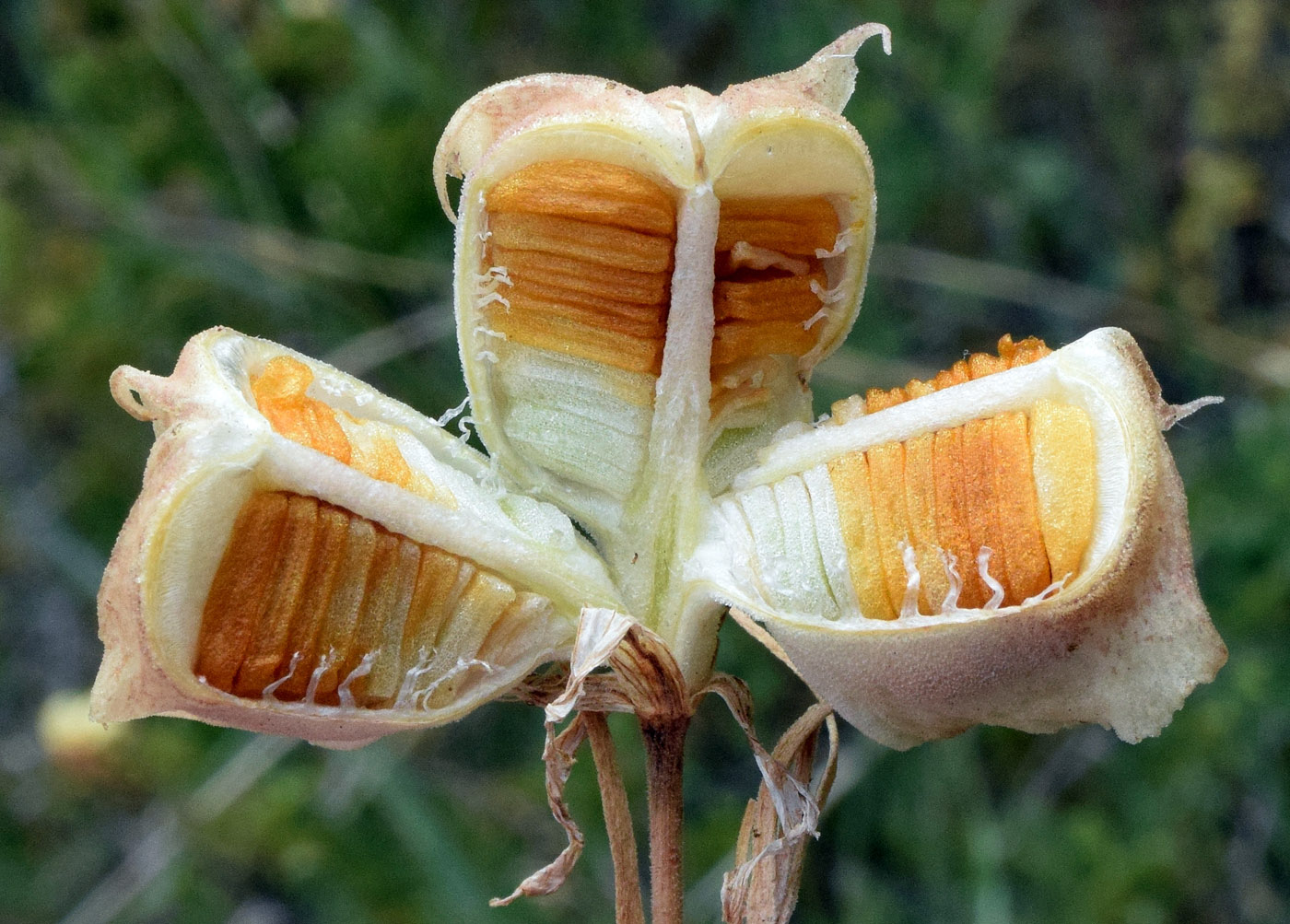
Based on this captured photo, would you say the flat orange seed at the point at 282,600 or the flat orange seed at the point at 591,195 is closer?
the flat orange seed at the point at 282,600

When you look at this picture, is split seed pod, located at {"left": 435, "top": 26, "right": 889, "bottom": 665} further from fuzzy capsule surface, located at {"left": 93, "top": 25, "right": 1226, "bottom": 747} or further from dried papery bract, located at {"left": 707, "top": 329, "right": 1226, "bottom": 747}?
dried papery bract, located at {"left": 707, "top": 329, "right": 1226, "bottom": 747}

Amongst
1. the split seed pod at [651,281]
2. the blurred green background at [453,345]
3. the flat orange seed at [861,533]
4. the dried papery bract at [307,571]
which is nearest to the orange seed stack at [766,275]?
the split seed pod at [651,281]

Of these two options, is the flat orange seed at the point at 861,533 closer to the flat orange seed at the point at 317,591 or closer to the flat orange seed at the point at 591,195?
the flat orange seed at the point at 591,195

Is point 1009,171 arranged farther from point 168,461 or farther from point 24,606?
point 24,606

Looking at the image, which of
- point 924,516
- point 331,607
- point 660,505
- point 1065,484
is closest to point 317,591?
point 331,607

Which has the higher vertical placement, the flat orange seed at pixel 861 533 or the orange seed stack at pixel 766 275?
the orange seed stack at pixel 766 275

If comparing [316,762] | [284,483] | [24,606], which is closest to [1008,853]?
[316,762]

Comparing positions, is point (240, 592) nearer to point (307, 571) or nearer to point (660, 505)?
point (307, 571)
